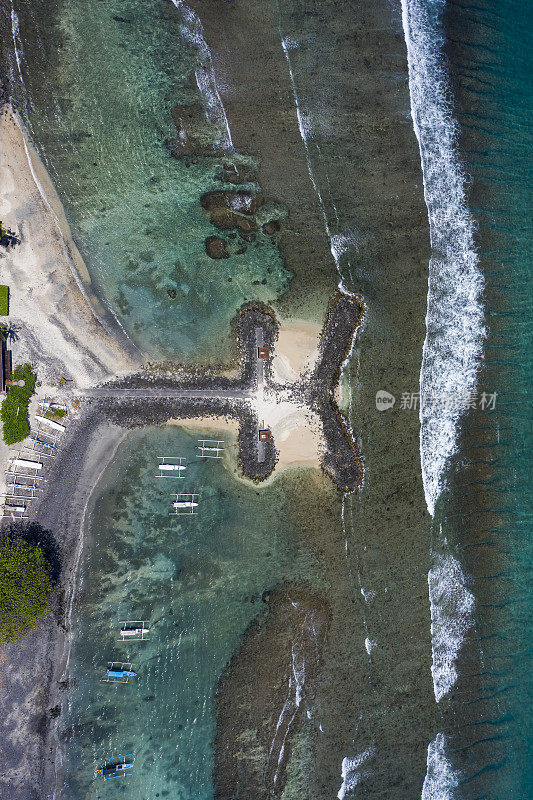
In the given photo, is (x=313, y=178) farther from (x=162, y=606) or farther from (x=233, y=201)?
(x=162, y=606)

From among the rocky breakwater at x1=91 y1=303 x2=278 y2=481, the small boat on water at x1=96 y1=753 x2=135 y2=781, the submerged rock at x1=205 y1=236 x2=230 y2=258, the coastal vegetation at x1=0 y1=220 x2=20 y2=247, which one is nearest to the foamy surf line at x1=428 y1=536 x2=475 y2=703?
the rocky breakwater at x1=91 y1=303 x2=278 y2=481

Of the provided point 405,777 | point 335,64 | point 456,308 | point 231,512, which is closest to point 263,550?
point 231,512

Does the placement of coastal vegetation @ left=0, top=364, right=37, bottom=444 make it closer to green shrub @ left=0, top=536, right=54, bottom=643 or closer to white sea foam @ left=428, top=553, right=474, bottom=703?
green shrub @ left=0, top=536, right=54, bottom=643

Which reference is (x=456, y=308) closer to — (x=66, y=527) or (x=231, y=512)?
(x=231, y=512)

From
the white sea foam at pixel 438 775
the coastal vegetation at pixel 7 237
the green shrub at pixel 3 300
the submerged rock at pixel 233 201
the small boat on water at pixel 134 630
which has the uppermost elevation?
the submerged rock at pixel 233 201

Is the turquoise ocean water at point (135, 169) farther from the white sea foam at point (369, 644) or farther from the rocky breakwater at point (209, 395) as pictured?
the white sea foam at point (369, 644)

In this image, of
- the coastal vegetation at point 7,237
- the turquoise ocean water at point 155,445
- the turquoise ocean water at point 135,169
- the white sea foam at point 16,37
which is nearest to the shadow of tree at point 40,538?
the turquoise ocean water at point 155,445

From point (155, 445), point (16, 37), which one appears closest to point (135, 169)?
point (16, 37)
